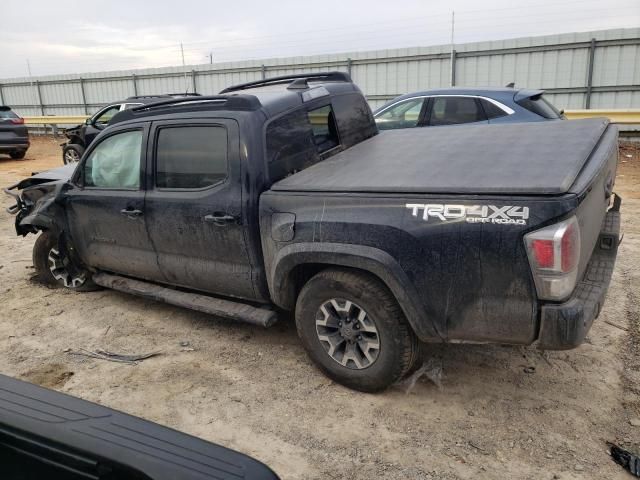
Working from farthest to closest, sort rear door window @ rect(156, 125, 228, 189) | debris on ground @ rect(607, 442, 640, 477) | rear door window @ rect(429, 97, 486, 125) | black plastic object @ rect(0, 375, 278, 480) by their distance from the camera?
rear door window @ rect(429, 97, 486, 125)
rear door window @ rect(156, 125, 228, 189)
debris on ground @ rect(607, 442, 640, 477)
black plastic object @ rect(0, 375, 278, 480)

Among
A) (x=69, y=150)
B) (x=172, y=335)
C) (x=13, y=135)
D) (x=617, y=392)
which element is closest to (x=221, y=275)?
(x=172, y=335)

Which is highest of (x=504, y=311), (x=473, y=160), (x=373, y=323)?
(x=473, y=160)

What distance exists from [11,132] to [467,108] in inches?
554

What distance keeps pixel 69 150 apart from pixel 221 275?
39.8 feet

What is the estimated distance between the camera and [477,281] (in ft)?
9.23

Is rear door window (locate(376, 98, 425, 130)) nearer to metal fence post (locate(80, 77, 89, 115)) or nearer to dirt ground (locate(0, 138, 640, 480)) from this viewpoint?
dirt ground (locate(0, 138, 640, 480))

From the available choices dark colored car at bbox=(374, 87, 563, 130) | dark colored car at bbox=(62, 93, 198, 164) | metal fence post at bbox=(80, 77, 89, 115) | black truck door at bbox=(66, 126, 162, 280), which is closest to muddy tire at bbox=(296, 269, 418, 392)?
black truck door at bbox=(66, 126, 162, 280)

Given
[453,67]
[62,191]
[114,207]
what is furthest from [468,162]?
A: [453,67]

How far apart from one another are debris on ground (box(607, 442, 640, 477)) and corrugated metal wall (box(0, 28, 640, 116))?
14.1 m

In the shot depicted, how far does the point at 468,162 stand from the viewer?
3240mm

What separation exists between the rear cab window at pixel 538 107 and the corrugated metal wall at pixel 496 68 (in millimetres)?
8715

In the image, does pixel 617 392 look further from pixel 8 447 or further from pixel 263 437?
pixel 8 447

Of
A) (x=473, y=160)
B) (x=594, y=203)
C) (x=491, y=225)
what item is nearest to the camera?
(x=491, y=225)

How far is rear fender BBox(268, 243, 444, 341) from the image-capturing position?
3000 mm
